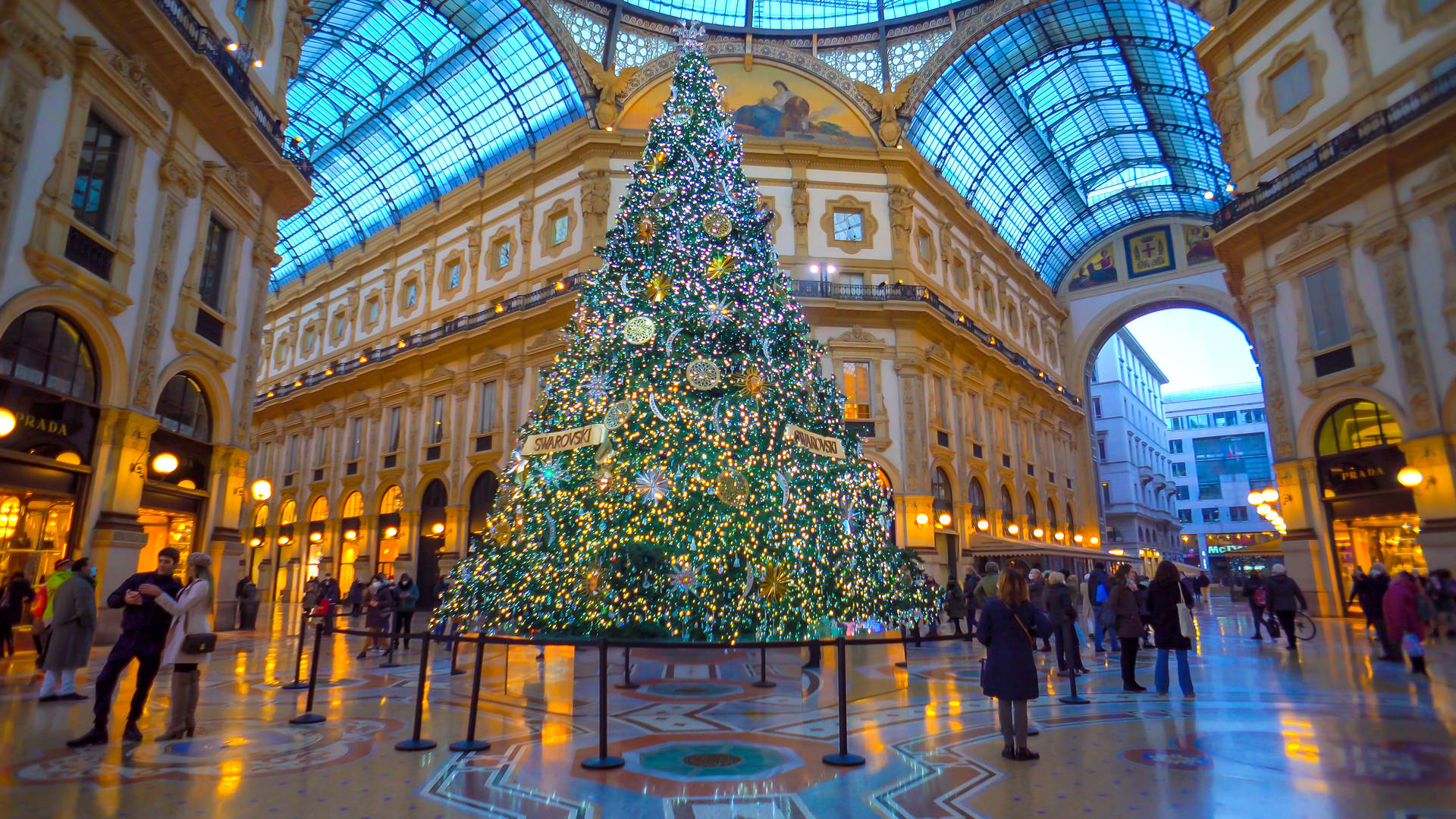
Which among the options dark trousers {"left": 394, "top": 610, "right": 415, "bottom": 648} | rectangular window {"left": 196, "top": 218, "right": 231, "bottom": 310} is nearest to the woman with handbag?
dark trousers {"left": 394, "top": 610, "right": 415, "bottom": 648}

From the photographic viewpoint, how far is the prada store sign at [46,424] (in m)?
11.7

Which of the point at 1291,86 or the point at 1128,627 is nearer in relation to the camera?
the point at 1128,627

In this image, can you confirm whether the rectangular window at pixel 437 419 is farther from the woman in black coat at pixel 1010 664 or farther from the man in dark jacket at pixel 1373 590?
the man in dark jacket at pixel 1373 590

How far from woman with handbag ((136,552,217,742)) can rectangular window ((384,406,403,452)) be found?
90.1ft

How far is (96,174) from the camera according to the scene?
44.5ft

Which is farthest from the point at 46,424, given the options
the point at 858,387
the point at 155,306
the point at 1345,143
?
the point at 1345,143

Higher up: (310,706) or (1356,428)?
(1356,428)

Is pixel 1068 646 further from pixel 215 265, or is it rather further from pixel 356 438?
pixel 356 438

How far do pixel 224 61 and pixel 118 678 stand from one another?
14747 millimetres

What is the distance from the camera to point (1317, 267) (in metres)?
19.2

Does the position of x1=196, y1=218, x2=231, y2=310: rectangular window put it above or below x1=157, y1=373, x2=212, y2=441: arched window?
above

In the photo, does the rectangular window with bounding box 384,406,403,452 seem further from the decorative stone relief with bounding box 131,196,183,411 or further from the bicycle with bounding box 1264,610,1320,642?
the bicycle with bounding box 1264,610,1320,642

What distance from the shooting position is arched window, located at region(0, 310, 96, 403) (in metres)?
→ 11.8

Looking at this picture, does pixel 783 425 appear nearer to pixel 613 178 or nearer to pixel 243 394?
pixel 243 394
